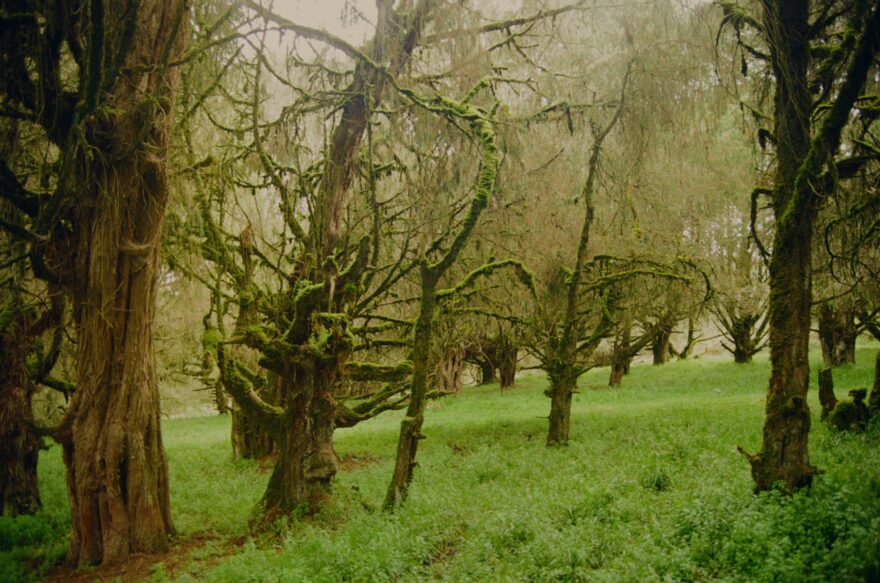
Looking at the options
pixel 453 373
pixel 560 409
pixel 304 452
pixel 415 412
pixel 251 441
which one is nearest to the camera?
pixel 415 412

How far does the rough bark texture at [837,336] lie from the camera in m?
19.4

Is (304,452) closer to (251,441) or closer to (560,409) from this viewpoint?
(560,409)

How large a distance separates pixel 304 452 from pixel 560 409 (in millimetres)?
5993

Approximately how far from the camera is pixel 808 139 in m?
5.83

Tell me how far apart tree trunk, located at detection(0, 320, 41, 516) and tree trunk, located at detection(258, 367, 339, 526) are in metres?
4.66

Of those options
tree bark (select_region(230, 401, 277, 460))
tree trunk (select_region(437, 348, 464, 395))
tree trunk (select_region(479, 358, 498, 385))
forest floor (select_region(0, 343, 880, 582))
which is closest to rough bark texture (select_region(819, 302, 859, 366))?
forest floor (select_region(0, 343, 880, 582))

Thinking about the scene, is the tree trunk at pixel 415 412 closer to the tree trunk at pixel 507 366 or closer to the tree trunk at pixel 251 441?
the tree trunk at pixel 251 441

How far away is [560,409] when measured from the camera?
12773mm

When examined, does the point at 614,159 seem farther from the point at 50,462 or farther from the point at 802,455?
the point at 50,462

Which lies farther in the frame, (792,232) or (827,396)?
(827,396)

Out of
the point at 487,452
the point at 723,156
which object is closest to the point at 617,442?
the point at 487,452

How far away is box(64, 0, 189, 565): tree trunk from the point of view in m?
6.96

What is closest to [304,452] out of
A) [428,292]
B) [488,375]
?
[428,292]

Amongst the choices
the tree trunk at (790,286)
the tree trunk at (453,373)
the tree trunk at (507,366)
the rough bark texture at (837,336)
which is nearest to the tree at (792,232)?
the tree trunk at (790,286)
